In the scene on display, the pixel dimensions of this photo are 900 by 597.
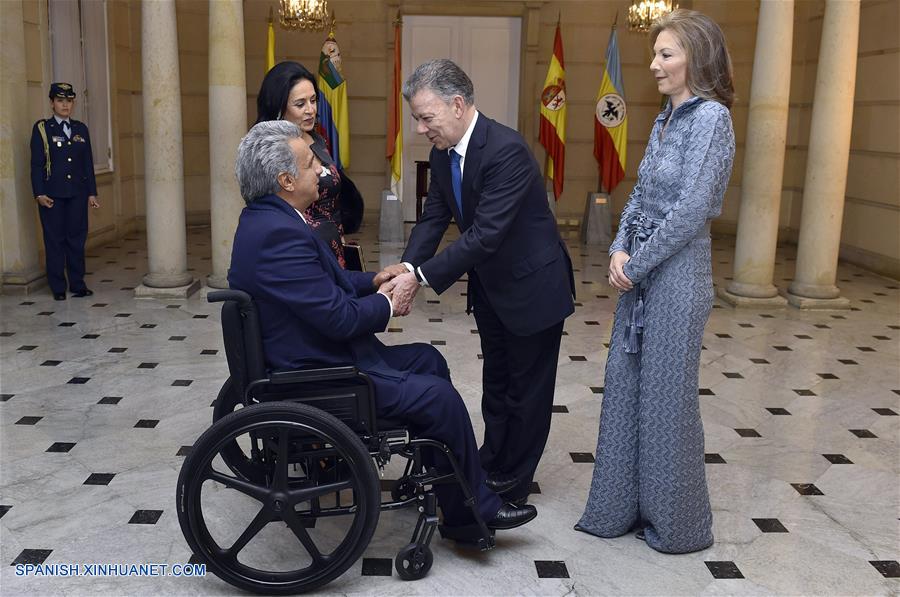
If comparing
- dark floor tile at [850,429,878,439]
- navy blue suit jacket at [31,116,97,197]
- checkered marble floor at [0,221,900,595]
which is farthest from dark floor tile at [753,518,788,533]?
navy blue suit jacket at [31,116,97,197]

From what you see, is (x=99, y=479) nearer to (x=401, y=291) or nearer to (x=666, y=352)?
Result: (x=401, y=291)

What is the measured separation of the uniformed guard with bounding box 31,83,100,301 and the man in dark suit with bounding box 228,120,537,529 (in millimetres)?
5268

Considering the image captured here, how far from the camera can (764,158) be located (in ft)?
26.1

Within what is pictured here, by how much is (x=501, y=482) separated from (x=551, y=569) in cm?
51

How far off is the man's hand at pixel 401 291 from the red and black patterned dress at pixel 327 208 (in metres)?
0.61

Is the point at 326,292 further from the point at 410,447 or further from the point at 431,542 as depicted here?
the point at 431,542

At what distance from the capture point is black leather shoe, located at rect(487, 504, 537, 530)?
340cm

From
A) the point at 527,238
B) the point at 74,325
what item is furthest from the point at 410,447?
the point at 74,325

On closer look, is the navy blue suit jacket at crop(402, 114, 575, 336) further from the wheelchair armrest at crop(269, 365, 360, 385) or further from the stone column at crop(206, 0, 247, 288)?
the stone column at crop(206, 0, 247, 288)

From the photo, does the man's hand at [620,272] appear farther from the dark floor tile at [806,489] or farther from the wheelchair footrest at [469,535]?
the dark floor tile at [806,489]

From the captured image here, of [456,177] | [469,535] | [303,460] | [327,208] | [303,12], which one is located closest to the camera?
[303,460]

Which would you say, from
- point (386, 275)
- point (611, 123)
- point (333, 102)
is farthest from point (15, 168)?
point (611, 123)

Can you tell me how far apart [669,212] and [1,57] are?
6.47m

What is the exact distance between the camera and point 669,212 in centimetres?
321
